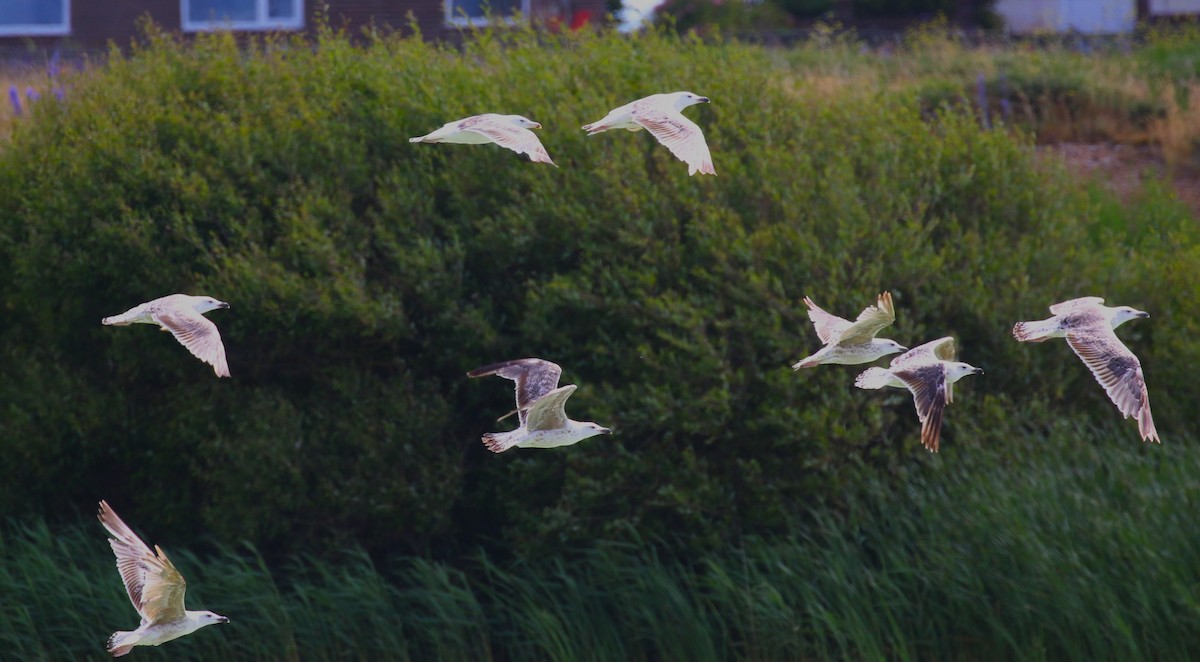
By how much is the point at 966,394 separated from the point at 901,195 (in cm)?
147

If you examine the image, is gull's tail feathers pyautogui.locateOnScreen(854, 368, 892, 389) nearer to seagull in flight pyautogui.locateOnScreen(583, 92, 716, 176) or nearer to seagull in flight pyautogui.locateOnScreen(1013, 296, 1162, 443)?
seagull in flight pyautogui.locateOnScreen(1013, 296, 1162, 443)

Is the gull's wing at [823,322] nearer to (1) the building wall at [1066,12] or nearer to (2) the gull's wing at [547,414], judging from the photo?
(2) the gull's wing at [547,414]

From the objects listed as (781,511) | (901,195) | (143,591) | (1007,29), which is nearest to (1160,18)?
(1007,29)

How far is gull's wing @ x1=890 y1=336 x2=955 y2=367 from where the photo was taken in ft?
18.1

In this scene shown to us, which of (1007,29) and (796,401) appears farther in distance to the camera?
(1007,29)

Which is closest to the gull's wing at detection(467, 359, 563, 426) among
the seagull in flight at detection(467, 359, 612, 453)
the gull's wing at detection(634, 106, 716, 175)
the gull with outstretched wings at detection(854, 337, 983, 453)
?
Answer: the seagull in flight at detection(467, 359, 612, 453)

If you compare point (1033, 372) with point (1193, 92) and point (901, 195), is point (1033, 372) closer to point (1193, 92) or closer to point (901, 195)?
point (901, 195)

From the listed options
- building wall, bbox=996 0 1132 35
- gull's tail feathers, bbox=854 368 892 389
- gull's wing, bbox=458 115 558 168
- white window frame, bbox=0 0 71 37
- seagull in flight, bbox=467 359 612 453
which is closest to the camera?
gull's tail feathers, bbox=854 368 892 389

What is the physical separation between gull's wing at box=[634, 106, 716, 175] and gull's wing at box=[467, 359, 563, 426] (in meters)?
1.17

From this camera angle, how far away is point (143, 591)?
5.80 m

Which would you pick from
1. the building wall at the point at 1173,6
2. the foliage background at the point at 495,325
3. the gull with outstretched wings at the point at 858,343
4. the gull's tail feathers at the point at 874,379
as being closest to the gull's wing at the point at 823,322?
the gull with outstretched wings at the point at 858,343

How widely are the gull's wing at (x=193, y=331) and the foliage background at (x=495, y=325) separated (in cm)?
434

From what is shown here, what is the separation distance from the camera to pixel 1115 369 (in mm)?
5203

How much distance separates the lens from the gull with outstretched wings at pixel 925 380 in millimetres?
5004
